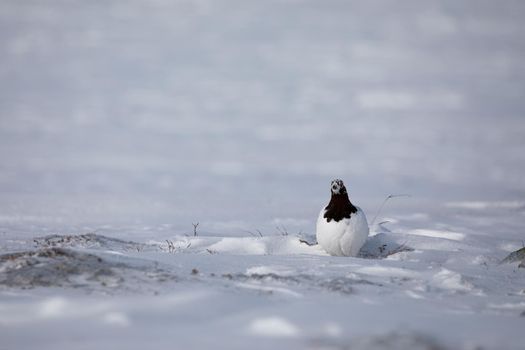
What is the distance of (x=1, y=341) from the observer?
3332 millimetres

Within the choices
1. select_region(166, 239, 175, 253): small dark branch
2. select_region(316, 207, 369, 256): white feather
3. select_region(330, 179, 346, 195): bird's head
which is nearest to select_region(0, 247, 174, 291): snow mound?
select_region(166, 239, 175, 253): small dark branch

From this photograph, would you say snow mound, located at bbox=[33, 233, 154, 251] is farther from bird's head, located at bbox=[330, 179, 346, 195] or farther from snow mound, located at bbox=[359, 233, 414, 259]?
snow mound, located at bbox=[359, 233, 414, 259]

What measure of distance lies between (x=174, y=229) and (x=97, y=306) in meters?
5.63

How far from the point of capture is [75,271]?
4473mm

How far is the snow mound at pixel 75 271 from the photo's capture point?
430 cm

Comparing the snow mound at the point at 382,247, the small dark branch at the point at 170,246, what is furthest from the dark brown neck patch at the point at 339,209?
the small dark branch at the point at 170,246

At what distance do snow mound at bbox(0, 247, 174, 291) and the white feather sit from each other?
2.67m

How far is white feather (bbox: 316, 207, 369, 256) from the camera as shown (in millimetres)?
7133

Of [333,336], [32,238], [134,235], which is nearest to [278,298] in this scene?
[333,336]

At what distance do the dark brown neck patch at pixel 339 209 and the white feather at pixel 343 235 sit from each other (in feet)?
0.16

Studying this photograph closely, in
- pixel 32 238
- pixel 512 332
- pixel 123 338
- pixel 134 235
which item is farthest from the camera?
pixel 134 235

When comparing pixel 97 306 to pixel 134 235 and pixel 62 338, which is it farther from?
pixel 134 235

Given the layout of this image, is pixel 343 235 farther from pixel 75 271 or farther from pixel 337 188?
pixel 75 271

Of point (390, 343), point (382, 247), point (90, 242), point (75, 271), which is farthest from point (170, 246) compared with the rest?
point (390, 343)
